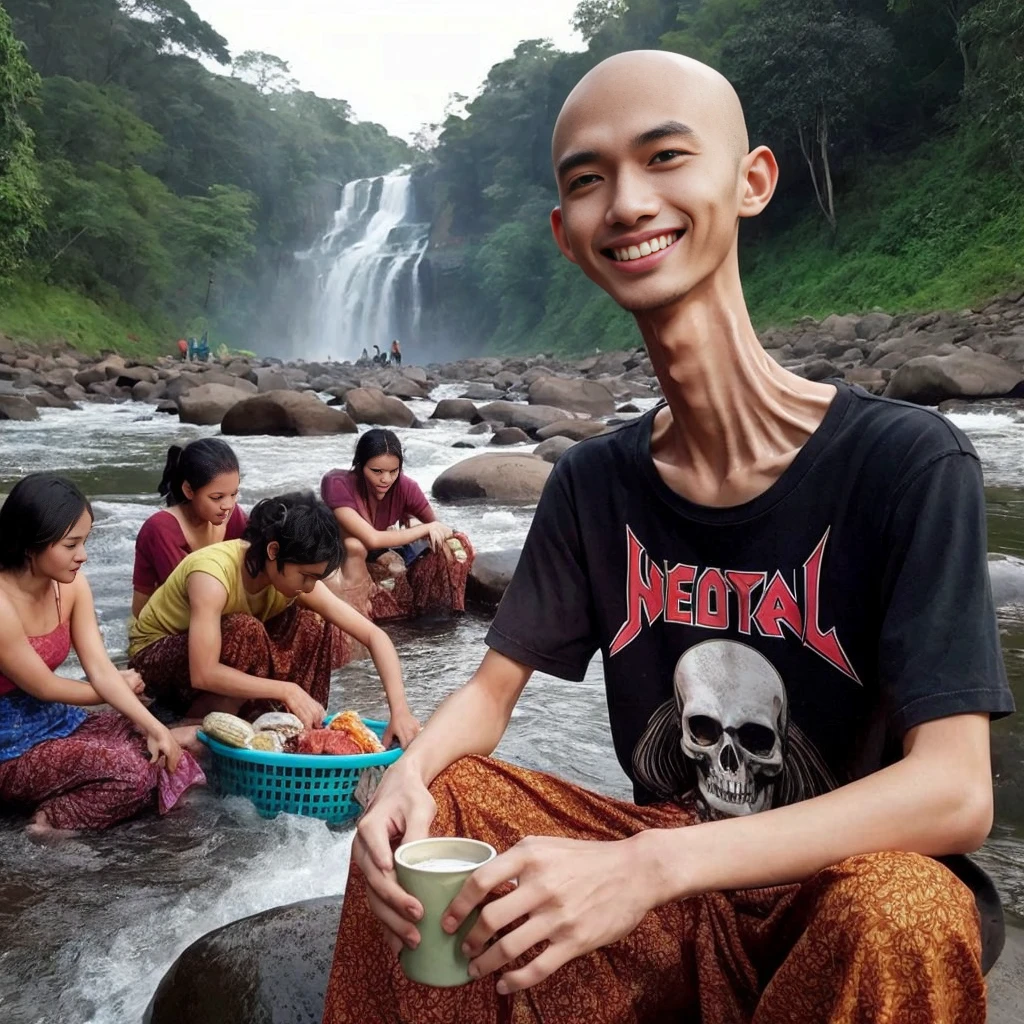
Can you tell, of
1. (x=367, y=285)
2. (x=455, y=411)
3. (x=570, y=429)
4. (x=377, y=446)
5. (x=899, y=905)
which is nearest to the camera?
(x=899, y=905)

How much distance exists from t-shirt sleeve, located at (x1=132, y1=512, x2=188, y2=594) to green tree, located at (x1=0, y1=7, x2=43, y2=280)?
20.0 meters

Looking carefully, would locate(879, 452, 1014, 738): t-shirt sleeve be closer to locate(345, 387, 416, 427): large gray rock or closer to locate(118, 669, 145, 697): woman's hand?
locate(118, 669, 145, 697): woman's hand

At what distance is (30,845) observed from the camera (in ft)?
9.96

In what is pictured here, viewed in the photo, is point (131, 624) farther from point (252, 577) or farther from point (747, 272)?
point (747, 272)

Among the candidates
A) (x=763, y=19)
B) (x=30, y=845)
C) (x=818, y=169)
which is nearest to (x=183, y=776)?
(x=30, y=845)

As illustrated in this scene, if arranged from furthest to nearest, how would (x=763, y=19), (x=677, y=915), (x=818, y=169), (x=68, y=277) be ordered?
(x=68, y=277), (x=818, y=169), (x=763, y=19), (x=677, y=915)

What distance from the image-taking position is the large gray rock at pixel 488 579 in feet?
20.0

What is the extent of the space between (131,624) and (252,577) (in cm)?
79

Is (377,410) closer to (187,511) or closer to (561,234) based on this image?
(187,511)

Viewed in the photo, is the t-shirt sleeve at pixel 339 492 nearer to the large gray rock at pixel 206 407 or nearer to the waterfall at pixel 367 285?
the large gray rock at pixel 206 407

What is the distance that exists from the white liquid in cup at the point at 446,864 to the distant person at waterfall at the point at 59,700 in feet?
6.64

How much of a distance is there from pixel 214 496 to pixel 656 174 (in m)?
2.93

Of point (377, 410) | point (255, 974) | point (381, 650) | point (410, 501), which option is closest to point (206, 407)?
point (377, 410)

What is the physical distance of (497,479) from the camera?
30.2ft
